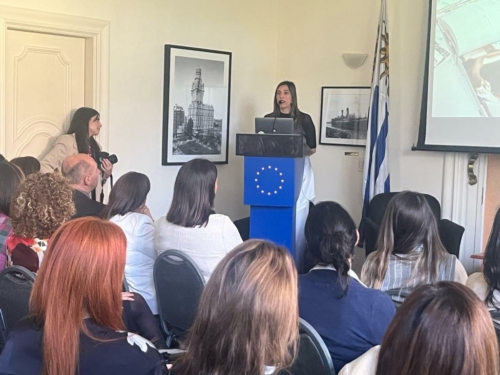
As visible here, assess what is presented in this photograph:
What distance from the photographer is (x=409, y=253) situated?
2598 millimetres

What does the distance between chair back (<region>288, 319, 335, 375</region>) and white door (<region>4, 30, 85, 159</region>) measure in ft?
10.8

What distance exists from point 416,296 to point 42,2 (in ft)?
12.9

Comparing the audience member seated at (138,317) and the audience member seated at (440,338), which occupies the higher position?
the audience member seated at (440,338)

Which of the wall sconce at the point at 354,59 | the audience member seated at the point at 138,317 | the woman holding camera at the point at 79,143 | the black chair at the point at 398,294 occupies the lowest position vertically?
the audience member seated at the point at 138,317

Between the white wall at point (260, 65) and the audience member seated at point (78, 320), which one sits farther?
the white wall at point (260, 65)

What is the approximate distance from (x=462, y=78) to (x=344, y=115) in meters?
1.31

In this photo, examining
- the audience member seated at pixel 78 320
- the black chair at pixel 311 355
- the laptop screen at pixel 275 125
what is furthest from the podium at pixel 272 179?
the audience member seated at pixel 78 320

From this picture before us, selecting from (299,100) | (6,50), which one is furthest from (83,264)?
(299,100)

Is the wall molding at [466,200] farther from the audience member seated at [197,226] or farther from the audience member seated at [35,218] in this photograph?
the audience member seated at [35,218]

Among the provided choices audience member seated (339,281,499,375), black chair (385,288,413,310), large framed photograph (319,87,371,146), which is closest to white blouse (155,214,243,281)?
black chair (385,288,413,310)

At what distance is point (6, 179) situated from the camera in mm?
2707

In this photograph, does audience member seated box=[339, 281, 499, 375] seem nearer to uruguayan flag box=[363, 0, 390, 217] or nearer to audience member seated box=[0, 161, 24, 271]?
audience member seated box=[0, 161, 24, 271]

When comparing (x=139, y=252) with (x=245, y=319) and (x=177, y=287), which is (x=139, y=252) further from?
(x=245, y=319)

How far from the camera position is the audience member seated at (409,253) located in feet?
8.34
